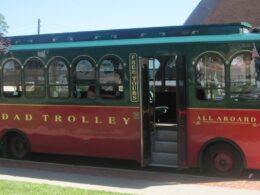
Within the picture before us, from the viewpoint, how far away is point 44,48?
38.6 ft

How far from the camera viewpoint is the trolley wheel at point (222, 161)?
9836 mm

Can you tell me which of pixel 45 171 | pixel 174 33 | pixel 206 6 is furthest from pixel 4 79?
pixel 206 6

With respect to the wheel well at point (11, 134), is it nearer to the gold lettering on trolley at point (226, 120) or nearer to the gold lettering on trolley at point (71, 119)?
the gold lettering on trolley at point (71, 119)

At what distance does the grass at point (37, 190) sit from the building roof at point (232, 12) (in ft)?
88.8

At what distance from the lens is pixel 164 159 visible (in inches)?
411

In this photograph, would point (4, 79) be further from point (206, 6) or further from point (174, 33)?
point (206, 6)

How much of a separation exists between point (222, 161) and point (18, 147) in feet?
16.0

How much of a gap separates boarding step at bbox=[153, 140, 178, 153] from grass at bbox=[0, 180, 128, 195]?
7.57 ft

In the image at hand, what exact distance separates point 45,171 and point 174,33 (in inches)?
146

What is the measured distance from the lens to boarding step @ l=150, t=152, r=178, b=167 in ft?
33.7

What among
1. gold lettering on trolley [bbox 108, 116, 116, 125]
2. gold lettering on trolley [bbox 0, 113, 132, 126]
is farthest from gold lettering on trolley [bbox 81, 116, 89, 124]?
gold lettering on trolley [bbox 108, 116, 116, 125]

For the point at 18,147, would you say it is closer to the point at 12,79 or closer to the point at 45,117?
the point at 45,117

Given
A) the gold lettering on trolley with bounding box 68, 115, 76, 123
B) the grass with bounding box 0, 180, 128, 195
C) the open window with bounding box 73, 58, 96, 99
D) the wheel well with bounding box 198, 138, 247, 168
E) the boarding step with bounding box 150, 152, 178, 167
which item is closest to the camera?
the grass with bounding box 0, 180, 128, 195

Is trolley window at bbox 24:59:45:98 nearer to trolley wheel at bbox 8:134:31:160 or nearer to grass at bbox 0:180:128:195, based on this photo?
trolley wheel at bbox 8:134:31:160
